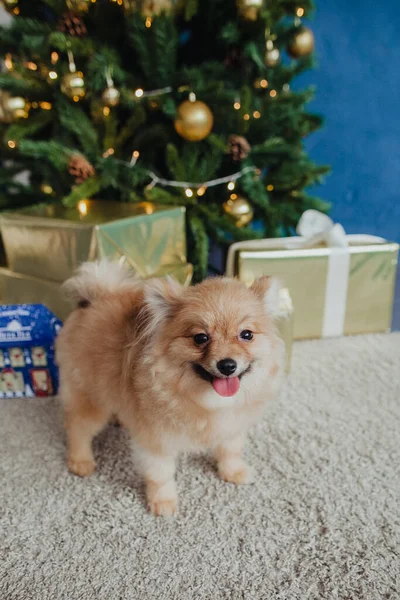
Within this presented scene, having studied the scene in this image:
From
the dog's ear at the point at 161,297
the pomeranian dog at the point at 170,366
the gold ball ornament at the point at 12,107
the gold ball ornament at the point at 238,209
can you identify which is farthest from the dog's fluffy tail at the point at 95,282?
the gold ball ornament at the point at 12,107

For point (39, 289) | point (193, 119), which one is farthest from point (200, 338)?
point (193, 119)

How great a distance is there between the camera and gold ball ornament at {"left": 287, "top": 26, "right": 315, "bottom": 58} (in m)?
1.78

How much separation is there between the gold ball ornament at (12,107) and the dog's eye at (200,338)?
141 cm

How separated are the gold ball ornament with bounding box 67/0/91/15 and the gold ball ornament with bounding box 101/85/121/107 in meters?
0.30

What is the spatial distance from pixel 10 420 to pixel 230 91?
1.44 meters

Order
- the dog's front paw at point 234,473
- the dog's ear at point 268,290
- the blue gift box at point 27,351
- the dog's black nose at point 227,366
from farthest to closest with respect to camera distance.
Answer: the blue gift box at point 27,351 < the dog's front paw at point 234,473 < the dog's ear at point 268,290 < the dog's black nose at point 227,366

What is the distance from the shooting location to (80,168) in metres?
1.62

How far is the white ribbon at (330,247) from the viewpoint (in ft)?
5.50

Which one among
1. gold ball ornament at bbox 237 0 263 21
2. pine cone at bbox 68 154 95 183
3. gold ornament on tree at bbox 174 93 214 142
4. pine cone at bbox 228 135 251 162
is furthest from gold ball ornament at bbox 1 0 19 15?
pine cone at bbox 228 135 251 162

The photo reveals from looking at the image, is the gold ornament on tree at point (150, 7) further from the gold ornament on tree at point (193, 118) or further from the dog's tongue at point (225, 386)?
the dog's tongue at point (225, 386)

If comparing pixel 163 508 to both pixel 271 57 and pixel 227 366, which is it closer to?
pixel 227 366

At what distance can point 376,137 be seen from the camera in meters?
2.62

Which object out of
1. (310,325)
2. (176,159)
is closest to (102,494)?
(310,325)

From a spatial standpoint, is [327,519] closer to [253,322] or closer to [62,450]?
[253,322]
